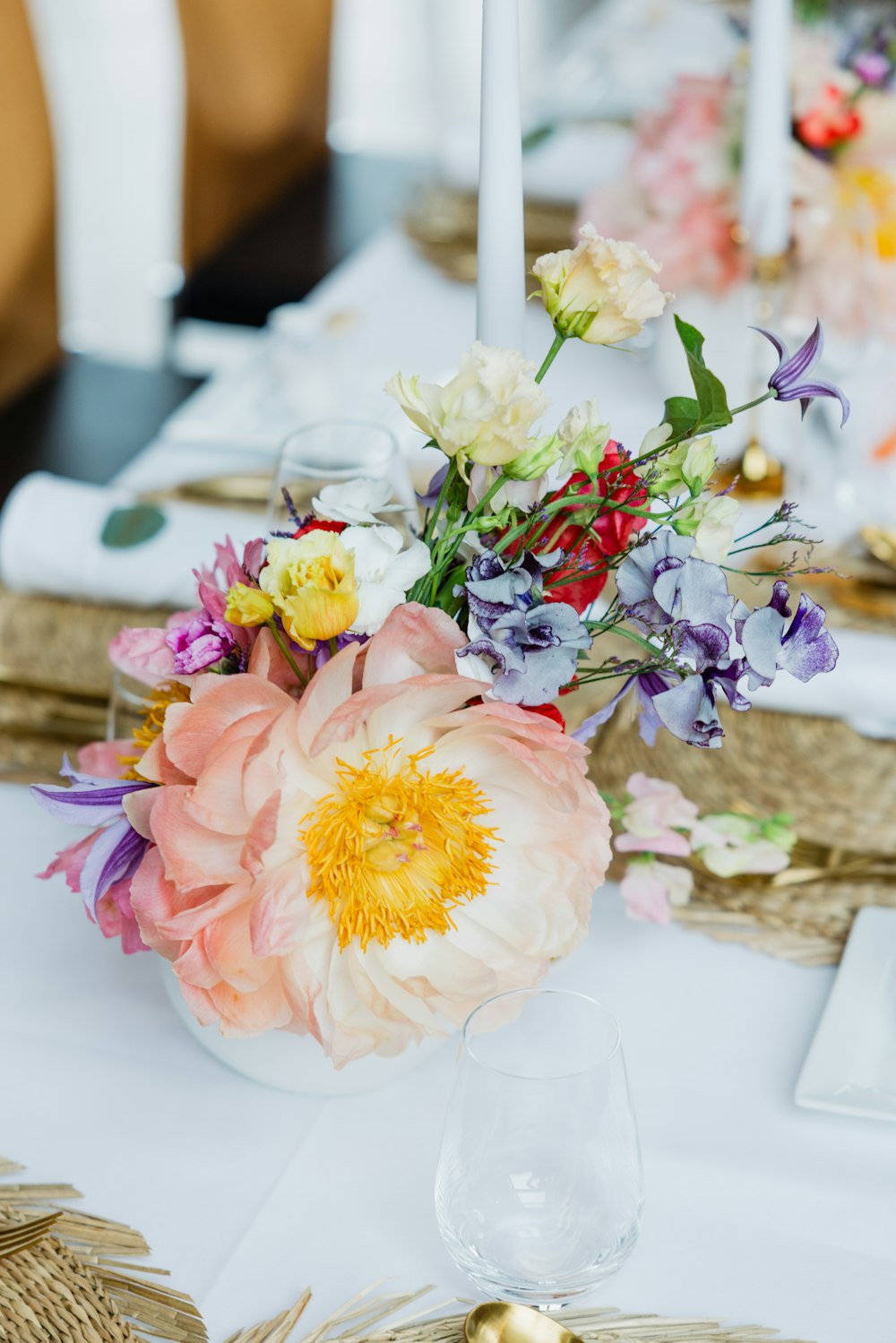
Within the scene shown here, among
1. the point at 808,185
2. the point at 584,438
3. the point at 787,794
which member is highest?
the point at 584,438

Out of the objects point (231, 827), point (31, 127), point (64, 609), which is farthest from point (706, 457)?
point (31, 127)

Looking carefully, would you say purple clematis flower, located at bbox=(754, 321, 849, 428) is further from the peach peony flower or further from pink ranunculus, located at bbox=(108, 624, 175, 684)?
pink ranunculus, located at bbox=(108, 624, 175, 684)

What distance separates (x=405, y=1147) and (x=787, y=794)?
1.15 feet

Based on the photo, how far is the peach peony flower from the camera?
58 cm

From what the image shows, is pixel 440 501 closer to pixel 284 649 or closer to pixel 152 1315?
pixel 284 649

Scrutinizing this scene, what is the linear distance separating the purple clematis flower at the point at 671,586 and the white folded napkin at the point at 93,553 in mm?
487

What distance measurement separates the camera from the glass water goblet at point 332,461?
0.83m

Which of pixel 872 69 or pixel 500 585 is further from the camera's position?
pixel 872 69

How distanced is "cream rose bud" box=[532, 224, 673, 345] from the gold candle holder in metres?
0.62

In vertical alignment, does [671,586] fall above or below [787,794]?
above

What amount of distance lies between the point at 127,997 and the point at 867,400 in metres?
0.78

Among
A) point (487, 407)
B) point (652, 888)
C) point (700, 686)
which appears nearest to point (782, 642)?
point (700, 686)

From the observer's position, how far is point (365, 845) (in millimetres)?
577

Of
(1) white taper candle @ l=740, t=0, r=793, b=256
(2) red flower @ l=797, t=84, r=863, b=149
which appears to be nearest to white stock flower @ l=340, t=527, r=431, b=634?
(1) white taper candle @ l=740, t=0, r=793, b=256
